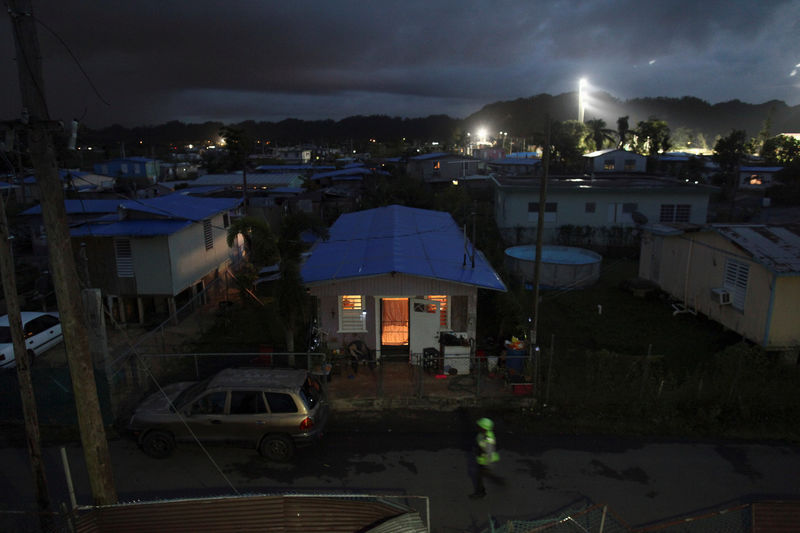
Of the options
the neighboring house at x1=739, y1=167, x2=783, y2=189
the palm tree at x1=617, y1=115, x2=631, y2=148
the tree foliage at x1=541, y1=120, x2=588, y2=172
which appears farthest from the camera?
the palm tree at x1=617, y1=115, x2=631, y2=148

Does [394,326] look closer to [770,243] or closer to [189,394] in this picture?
[189,394]

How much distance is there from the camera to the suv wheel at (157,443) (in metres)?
9.71

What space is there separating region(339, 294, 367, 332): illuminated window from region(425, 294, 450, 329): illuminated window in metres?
1.91

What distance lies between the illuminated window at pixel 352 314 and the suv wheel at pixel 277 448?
480 cm

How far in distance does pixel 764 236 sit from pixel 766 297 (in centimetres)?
271

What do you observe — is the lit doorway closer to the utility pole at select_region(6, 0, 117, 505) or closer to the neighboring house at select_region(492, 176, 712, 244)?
the utility pole at select_region(6, 0, 117, 505)

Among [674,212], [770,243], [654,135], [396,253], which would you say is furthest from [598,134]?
[396,253]

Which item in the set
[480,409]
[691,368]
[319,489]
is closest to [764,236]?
[691,368]

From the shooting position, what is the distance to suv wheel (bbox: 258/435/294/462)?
9633 millimetres

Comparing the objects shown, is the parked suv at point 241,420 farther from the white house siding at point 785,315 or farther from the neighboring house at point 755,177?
the neighboring house at point 755,177

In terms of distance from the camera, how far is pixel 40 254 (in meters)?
28.6

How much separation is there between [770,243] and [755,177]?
179ft

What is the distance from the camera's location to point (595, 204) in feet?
102

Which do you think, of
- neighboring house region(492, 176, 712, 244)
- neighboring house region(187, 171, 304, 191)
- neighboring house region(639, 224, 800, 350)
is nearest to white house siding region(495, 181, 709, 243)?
neighboring house region(492, 176, 712, 244)
